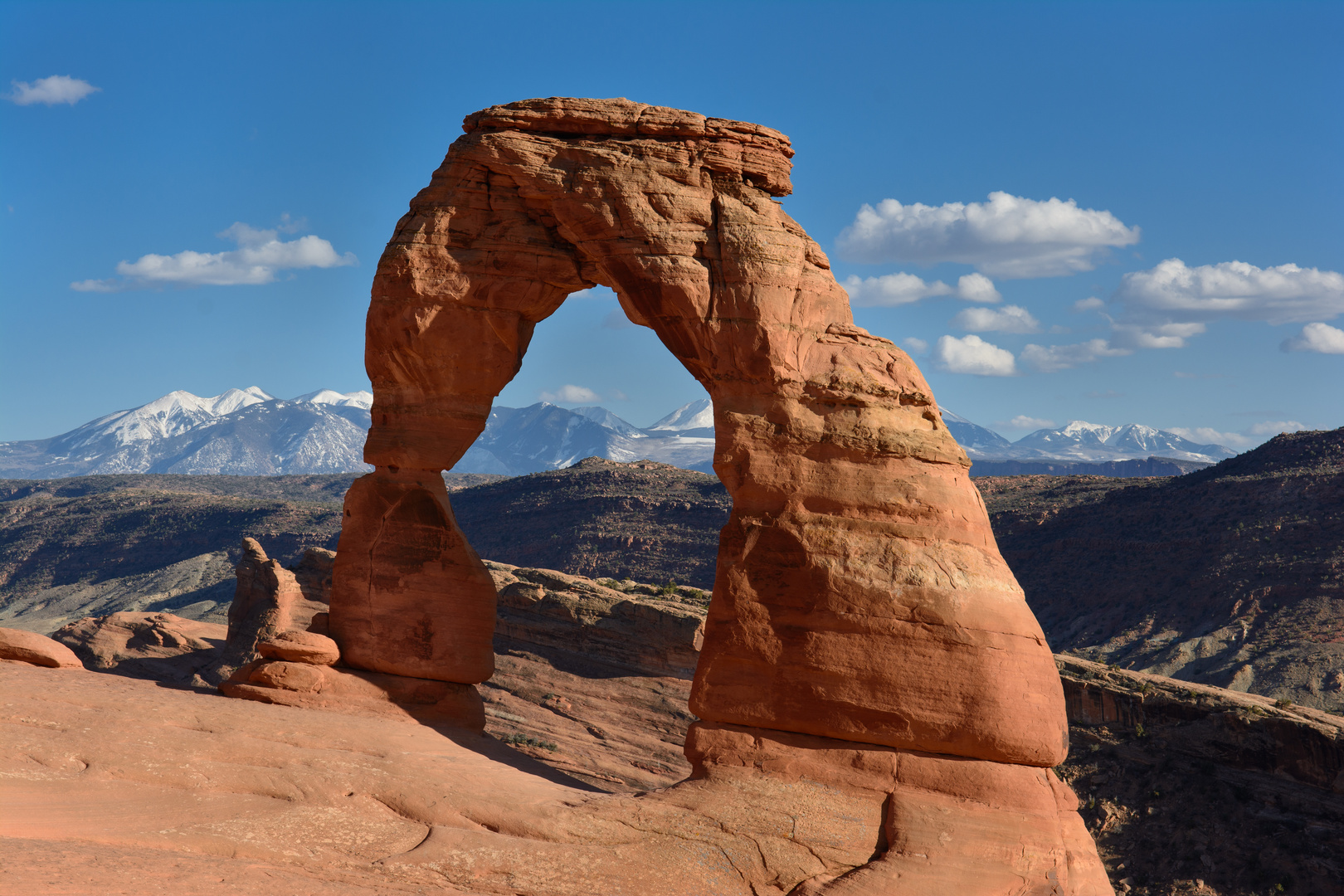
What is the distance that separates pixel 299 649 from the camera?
1612cm

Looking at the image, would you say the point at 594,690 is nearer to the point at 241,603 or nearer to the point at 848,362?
the point at 241,603

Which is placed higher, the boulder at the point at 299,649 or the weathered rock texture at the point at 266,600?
the boulder at the point at 299,649

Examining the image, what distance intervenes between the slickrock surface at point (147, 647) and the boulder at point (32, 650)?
11.9 metres

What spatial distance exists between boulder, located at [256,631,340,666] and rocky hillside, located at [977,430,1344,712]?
109 feet

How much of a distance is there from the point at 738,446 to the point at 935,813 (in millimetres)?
5356

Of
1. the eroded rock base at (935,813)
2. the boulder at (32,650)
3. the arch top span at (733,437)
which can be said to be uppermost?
the arch top span at (733,437)

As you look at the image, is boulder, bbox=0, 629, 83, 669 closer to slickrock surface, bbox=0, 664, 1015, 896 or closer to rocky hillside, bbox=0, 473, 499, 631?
slickrock surface, bbox=0, 664, 1015, 896

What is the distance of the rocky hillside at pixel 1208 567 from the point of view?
136ft

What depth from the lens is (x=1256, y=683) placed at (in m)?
38.5

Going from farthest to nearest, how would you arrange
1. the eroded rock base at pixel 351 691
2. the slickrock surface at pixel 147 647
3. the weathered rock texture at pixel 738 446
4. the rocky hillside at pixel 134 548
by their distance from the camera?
1. the rocky hillside at pixel 134 548
2. the slickrock surface at pixel 147 647
3. the eroded rock base at pixel 351 691
4. the weathered rock texture at pixel 738 446

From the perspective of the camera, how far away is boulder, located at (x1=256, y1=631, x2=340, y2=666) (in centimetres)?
1616

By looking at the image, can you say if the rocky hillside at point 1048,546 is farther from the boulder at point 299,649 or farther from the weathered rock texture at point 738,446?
the boulder at point 299,649

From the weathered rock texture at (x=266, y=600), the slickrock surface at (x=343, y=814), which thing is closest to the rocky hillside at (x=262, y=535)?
the weathered rock texture at (x=266, y=600)

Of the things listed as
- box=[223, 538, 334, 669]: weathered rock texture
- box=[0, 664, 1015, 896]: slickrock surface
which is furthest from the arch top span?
box=[223, 538, 334, 669]: weathered rock texture
